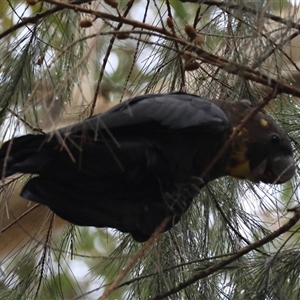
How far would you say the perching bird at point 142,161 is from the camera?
971 mm

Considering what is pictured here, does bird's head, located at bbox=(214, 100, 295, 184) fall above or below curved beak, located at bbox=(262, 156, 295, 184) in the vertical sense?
above

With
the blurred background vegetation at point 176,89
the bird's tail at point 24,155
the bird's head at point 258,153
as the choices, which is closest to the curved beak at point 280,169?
the bird's head at point 258,153

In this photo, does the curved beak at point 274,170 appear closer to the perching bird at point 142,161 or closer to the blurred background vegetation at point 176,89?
the perching bird at point 142,161

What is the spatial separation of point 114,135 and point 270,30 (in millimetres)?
303

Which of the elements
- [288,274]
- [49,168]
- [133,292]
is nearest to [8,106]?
[49,168]

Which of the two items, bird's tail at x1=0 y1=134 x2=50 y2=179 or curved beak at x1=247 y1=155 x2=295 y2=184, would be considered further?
curved beak at x1=247 y1=155 x2=295 y2=184

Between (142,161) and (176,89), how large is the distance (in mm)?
422

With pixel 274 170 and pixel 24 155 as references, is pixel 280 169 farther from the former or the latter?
pixel 24 155

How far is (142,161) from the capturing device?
1020 mm

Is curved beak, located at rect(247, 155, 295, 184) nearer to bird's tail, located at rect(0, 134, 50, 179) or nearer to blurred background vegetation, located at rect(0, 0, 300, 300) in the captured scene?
blurred background vegetation, located at rect(0, 0, 300, 300)

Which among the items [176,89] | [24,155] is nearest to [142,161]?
[24,155]

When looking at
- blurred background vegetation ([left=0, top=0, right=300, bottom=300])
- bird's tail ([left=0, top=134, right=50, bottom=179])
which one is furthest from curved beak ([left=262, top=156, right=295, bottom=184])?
bird's tail ([left=0, top=134, right=50, bottom=179])

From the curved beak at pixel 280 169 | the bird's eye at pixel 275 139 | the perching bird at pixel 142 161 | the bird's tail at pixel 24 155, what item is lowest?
the curved beak at pixel 280 169

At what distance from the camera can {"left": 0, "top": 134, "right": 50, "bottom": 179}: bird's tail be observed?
0.95m
